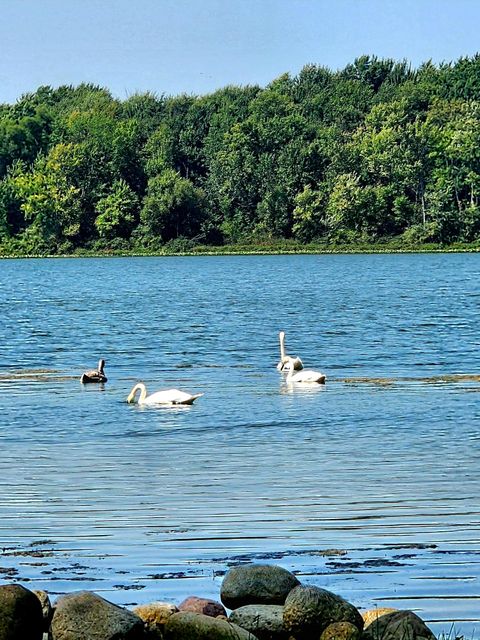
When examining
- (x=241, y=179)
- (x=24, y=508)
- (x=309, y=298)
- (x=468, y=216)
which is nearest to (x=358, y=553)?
(x=24, y=508)

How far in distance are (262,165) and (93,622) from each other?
109 metres

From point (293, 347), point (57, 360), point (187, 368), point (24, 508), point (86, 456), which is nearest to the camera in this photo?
point (24, 508)

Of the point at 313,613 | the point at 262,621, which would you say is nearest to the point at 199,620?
the point at 262,621

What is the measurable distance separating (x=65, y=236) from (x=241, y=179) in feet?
54.7

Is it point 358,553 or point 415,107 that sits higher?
point 415,107

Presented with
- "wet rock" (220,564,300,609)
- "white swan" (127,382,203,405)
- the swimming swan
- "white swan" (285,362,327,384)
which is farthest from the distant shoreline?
"wet rock" (220,564,300,609)

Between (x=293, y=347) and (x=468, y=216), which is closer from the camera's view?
(x=293, y=347)

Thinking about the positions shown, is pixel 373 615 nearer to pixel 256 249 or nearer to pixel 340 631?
pixel 340 631

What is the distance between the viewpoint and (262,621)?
25.0 ft

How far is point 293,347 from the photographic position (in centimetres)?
3341

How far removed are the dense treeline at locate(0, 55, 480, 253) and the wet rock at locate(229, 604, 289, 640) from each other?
98293mm

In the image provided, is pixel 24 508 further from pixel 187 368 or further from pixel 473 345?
pixel 473 345

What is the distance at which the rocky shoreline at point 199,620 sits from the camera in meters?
7.13

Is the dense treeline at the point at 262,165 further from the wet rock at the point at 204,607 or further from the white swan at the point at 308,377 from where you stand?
the wet rock at the point at 204,607
